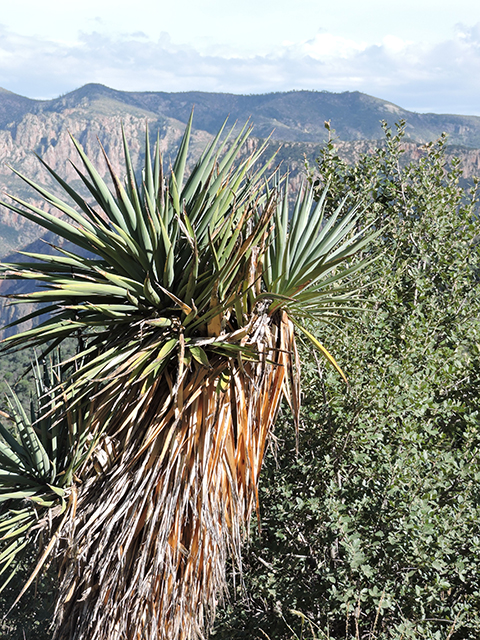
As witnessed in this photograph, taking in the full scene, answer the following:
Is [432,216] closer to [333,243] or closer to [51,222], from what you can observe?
[333,243]

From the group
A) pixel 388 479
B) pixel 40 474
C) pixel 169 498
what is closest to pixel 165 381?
pixel 169 498

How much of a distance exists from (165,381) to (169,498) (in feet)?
2.52

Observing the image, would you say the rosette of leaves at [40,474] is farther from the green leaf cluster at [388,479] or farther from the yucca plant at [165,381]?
the green leaf cluster at [388,479]

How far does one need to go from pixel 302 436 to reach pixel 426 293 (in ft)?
8.15

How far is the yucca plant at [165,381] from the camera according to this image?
3.35 metres

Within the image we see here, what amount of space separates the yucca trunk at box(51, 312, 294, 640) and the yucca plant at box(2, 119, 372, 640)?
0.01 meters

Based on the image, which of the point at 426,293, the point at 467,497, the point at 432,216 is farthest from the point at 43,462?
the point at 432,216

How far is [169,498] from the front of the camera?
339 centimetres

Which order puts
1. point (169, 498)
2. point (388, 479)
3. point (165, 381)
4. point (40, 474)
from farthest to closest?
point (40, 474) → point (388, 479) → point (165, 381) → point (169, 498)

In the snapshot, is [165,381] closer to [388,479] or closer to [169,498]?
[169,498]

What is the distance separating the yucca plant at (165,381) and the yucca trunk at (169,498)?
11mm

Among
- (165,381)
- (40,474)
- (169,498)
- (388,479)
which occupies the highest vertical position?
(165,381)

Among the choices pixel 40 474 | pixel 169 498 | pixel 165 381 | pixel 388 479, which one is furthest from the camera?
pixel 40 474

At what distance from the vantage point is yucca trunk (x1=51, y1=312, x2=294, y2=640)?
3389mm
